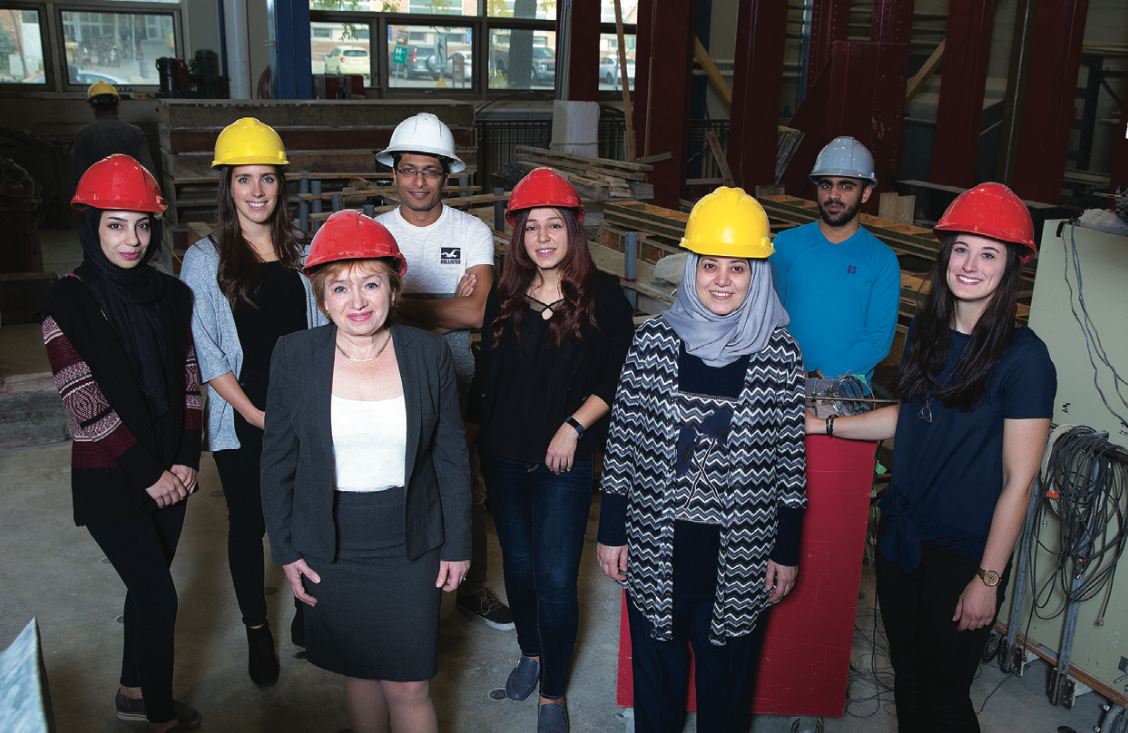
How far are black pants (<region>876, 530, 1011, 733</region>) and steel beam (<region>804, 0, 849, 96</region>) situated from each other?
7092 millimetres

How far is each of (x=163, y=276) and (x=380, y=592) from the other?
123 cm

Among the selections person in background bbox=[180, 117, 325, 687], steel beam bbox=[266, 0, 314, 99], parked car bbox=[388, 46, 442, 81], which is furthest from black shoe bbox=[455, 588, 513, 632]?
parked car bbox=[388, 46, 442, 81]

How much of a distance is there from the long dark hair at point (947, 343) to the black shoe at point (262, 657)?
2.37 metres

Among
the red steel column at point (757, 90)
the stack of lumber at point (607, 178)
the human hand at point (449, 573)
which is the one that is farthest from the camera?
the red steel column at point (757, 90)

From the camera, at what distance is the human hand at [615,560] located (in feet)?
8.33

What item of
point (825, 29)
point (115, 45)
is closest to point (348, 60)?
point (115, 45)

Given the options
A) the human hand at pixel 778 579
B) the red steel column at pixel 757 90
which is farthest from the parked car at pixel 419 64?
the human hand at pixel 778 579

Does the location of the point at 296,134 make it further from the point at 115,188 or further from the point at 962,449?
the point at 962,449

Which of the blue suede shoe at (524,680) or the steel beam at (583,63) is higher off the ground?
the steel beam at (583,63)

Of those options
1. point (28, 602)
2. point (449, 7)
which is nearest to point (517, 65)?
point (449, 7)

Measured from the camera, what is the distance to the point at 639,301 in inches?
213

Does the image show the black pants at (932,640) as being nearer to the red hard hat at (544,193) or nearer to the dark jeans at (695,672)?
the dark jeans at (695,672)

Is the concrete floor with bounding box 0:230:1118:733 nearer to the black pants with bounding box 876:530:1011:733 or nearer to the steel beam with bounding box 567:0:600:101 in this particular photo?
the black pants with bounding box 876:530:1011:733

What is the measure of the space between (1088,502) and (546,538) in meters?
1.90
